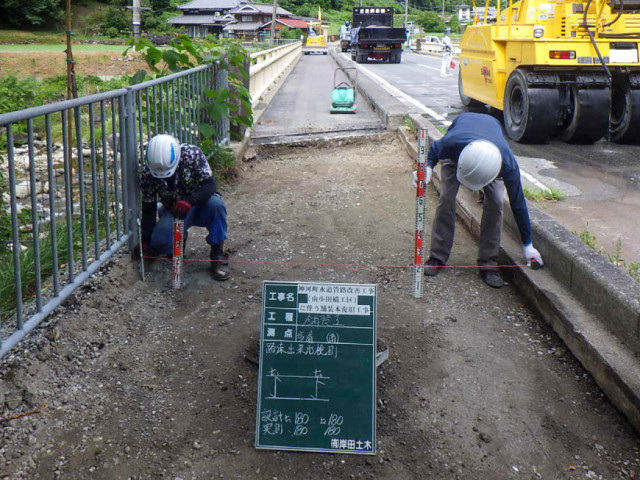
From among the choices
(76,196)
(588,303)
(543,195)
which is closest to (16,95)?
(76,196)

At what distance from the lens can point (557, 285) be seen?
A: 4570mm

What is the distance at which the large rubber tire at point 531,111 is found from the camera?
941 cm

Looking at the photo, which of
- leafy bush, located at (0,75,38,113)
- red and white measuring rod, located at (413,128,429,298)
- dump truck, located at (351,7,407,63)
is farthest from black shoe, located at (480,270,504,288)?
dump truck, located at (351,7,407,63)

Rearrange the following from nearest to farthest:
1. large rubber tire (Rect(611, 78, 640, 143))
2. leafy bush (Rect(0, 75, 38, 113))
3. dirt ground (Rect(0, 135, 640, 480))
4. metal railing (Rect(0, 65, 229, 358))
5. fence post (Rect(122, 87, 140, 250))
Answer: dirt ground (Rect(0, 135, 640, 480)) → metal railing (Rect(0, 65, 229, 358)) → fence post (Rect(122, 87, 140, 250)) → large rubber tire (Rect(611, 78, 640, 143)) → leafy bush (Rect(0, 75, 38, 113))

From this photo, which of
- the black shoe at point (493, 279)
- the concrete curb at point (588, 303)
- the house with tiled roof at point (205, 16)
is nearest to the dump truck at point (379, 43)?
the concrete curb at point (588, 303)

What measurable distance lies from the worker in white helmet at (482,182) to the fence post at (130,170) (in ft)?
6.89

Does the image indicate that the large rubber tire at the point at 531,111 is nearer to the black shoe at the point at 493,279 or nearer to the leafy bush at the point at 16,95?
the black shoe at the point at 493,279

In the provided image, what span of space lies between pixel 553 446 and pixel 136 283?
295 cm

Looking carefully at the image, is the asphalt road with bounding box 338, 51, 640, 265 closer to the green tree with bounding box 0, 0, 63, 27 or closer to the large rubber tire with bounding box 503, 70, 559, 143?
the large rubber tire with bounding box 503, 70, 559, 143

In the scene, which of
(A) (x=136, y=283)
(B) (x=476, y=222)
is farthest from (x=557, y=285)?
(A) (x=136, y=283)

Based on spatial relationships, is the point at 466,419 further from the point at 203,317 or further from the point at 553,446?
the point at 203,317

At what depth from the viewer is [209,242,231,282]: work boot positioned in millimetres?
4984

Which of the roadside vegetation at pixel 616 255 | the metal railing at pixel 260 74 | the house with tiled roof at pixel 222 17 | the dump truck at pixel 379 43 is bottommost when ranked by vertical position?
the roadside vegetation at pixel 616 255

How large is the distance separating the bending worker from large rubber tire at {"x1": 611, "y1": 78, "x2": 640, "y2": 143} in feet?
23.1
